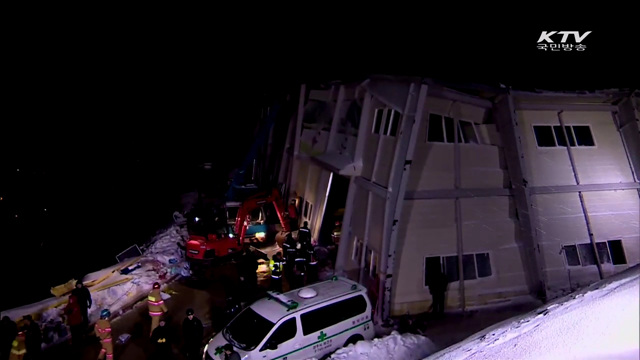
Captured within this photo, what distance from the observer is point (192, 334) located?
892 centimetres

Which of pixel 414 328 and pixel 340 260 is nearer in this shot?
pixel 414 328

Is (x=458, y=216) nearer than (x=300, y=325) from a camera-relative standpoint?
No

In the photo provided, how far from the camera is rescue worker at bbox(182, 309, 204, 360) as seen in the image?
8.91m

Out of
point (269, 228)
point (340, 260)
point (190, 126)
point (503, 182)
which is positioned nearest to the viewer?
point (503, 182)

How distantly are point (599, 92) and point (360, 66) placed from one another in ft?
23.8

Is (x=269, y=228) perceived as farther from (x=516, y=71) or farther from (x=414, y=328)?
(x=516, y=71)

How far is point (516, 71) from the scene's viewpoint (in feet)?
37.0

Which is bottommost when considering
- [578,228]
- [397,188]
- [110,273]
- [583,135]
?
[110,273]

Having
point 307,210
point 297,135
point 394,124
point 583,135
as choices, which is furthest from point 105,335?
point 583,135

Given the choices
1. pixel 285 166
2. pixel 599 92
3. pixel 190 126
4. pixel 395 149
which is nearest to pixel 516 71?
pixel 599 92

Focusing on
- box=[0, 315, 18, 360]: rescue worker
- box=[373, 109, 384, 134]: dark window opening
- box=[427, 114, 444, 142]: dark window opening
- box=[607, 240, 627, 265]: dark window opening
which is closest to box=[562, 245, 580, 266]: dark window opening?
box=[607, 240, 627, 265]: dark window opening

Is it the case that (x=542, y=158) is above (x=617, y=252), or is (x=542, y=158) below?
above

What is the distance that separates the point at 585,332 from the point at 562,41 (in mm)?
10691

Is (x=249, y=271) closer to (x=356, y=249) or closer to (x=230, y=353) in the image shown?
(x=356, y=249)
